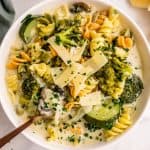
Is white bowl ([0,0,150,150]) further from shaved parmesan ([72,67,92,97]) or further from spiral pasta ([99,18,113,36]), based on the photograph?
shaved parmesan ([72,67,92,97])

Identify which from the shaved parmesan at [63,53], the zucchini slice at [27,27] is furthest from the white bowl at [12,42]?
the shaved parmesan at [63,53]

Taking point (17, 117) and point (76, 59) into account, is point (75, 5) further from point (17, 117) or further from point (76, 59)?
point (17, 117)

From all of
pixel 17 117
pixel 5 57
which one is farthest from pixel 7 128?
pixel 5 57

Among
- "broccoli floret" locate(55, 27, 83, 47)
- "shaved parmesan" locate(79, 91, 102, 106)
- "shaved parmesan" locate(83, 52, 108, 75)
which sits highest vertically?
"broccoli floret" locate(55, 27, 83, 47)

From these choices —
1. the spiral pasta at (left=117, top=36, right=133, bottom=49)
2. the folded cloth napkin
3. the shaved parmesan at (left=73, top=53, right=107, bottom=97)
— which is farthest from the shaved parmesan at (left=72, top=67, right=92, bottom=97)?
the folded cloth napkin

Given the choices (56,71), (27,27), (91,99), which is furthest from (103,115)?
(27,27)

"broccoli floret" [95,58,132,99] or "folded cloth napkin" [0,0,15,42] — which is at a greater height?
"folded cloth napkin" [0,0,15,42]
